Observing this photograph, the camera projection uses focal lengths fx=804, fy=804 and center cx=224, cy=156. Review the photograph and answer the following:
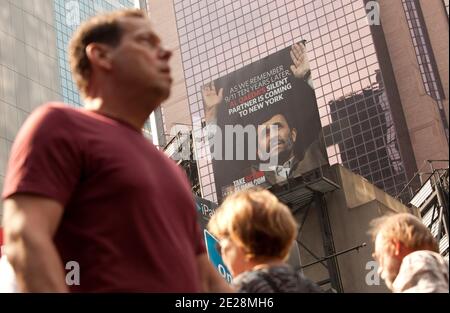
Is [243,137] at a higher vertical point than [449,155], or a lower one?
higher

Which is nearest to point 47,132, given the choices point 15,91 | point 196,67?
point 15,91

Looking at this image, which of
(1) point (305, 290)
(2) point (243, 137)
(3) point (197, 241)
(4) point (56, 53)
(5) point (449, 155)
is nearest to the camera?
(5) point (449, 155)

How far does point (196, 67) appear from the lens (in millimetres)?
A: 88188

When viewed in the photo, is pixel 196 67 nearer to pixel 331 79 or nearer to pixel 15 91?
pixel 331 79

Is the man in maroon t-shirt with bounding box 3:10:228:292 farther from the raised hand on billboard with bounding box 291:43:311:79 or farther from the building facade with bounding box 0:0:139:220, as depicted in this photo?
the building facade with bounding box 0:0:139:220

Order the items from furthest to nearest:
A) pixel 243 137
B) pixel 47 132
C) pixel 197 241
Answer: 1. pixel 243 137
2. pixel 197 241
3. pixel 47 132

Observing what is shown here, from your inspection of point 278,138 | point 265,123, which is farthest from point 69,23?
point 278,138

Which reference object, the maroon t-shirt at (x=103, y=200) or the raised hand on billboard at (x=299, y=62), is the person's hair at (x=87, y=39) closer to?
the maroon t-shirt at (x=103, y=200)

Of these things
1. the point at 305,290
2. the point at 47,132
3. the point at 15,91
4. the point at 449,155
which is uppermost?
the point at 15,91

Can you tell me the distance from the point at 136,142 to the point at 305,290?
0.88 m

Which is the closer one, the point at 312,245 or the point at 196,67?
the point at 312,245

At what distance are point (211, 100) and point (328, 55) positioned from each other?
61.2m

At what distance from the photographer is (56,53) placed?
4934 centimetres

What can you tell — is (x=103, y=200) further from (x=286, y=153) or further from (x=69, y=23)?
(x=69, y=23)
